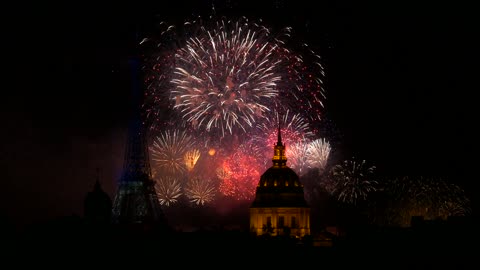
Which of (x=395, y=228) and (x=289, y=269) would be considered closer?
(x=289, y=269)

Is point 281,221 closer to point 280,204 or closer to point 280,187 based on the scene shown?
point 280,204

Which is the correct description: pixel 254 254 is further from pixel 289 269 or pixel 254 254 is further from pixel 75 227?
pixel 75 227

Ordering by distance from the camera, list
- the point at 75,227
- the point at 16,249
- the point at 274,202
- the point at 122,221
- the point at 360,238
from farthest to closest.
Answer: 1. the point at 274,202
2. the point at 122,221
3. the point at 360,238
4. the point at 75,227
5. the point at 16,249

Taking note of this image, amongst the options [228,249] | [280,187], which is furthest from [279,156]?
[228,249]

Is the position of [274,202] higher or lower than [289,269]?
higher

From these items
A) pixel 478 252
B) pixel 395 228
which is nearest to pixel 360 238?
pixel 395 228

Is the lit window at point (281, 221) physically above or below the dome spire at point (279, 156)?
below

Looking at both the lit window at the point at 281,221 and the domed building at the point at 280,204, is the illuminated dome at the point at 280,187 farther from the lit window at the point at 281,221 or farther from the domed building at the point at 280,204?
the lit window at the point at 281,221

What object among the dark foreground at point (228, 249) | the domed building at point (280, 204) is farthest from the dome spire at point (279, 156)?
the dark foreground at point (228, 249)
